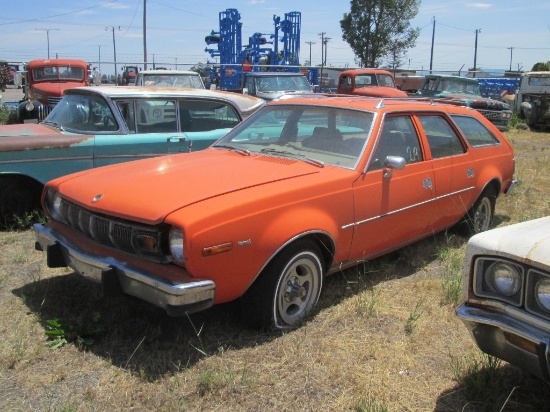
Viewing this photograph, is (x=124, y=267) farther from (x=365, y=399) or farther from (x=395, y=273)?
(x=395, y=273)

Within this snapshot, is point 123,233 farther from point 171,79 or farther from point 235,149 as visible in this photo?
point 171,79

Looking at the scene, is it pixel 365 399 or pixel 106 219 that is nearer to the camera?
pixel 365 399

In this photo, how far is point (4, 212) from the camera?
538 cm

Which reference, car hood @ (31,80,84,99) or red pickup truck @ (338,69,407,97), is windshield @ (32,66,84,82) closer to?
car hood @ (31,80,84,99)

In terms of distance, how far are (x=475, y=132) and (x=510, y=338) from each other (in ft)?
11.1

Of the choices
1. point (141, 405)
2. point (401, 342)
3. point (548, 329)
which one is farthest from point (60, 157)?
point (548, 329)

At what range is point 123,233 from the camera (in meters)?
3.23

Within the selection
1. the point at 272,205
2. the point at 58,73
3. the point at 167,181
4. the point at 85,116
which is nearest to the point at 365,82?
the point at 58,73

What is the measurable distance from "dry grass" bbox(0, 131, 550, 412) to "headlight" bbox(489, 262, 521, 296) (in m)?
0.49

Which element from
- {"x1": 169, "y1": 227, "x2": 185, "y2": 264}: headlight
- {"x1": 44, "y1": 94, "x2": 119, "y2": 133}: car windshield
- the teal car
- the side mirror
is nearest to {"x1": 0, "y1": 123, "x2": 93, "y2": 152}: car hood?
the teal car

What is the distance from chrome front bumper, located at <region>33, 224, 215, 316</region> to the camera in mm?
2910

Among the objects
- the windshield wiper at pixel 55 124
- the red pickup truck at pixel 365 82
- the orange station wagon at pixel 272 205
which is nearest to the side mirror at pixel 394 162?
the orange station wagon at pixel 272 205

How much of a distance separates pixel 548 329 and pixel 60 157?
452cm

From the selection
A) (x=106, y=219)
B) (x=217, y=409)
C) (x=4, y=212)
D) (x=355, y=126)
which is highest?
(x=355, y=126)
